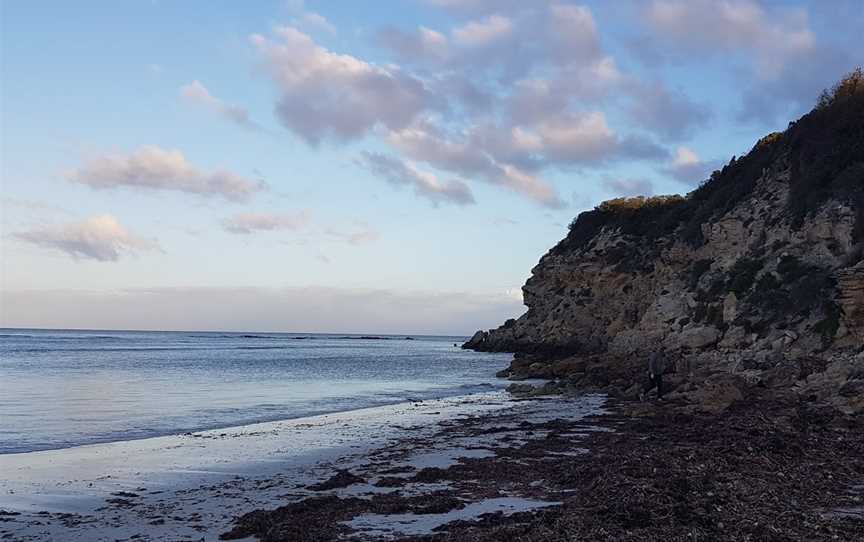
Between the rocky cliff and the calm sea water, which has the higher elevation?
the rocky cliff

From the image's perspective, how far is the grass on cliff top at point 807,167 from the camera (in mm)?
30016

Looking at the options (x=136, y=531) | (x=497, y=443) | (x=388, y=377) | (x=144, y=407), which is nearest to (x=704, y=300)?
(x=388, y=377)

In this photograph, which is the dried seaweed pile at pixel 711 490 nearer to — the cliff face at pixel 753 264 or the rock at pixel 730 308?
the cliff face at pixel 753 264

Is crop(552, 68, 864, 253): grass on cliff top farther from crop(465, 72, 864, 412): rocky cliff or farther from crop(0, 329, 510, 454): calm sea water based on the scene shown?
crop(0, 329, 510, 454): calm sea water

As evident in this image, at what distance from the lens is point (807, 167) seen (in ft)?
108

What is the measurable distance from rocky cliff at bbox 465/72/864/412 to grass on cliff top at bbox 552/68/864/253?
7 centimetres

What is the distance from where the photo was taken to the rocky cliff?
2480cm

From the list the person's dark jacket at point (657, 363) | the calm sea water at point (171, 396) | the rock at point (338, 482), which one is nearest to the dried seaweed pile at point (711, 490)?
the rock at point (338, 482)

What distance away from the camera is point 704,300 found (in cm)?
3359

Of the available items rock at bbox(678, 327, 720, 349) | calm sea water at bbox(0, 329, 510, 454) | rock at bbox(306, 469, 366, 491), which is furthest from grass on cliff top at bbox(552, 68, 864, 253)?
rock at bbox(306, 469, 366, 491)

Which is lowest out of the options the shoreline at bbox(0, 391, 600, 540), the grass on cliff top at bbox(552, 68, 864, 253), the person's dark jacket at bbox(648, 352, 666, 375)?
the shoreline at bbox(0, 391, 600, 540)

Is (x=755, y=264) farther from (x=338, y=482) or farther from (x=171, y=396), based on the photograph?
(x=338, y=482)

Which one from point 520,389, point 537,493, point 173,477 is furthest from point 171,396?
point 537,493

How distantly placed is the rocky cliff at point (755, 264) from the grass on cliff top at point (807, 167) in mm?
70
